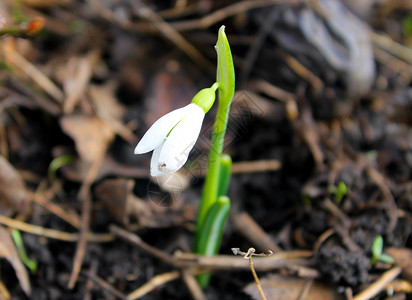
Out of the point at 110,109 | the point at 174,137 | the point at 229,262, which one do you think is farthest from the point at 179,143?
the point at 110,109

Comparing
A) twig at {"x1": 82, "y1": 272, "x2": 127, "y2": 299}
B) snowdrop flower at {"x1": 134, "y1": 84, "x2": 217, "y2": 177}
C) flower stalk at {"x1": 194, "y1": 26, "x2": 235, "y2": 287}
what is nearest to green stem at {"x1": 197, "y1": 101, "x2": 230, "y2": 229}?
flower stalk at {"x1": 194, "y1": 26, "x2": 235, "y2": 287}

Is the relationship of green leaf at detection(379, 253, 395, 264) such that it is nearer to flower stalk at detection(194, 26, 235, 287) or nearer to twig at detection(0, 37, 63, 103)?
flower stalk at detection(194, 26, 235, 287)

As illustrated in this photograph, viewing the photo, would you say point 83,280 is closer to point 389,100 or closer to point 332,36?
point 332,36

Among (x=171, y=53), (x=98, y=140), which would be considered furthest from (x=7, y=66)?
(x=171, y=53)

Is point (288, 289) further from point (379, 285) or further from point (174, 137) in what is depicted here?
point (174, 137)

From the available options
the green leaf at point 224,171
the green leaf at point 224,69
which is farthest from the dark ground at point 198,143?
the green leaf at point 224,69

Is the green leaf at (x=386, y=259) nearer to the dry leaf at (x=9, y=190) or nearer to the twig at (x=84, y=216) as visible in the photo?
the twig at (x=84, y=216)
